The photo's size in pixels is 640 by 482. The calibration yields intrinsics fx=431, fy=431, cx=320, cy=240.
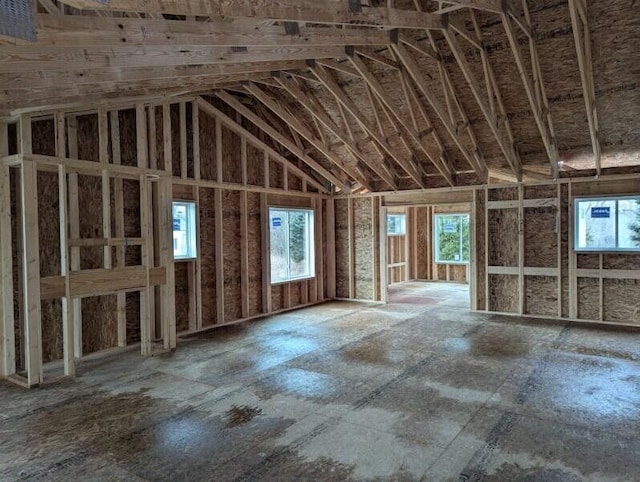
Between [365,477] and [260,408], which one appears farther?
[260,408]

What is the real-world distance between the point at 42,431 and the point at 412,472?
3.10 meters

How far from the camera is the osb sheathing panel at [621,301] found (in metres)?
7.25

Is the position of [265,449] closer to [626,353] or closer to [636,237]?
[626,353]

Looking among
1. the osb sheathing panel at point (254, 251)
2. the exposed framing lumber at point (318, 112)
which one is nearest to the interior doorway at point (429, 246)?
the exposed framing lumber at point (318, 112)

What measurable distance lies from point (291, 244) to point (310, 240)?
25.2 inches

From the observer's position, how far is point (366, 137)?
26.9 ft

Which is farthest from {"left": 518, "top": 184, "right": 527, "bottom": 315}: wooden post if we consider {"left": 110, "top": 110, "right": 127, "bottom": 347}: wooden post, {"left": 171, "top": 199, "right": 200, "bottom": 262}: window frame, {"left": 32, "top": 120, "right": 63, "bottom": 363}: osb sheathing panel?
{"left": 32, "top": 120, "right": 63, "bottom": 363}: osb sheathing panel

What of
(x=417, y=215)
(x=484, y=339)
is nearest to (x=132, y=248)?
(x=484, y=339)

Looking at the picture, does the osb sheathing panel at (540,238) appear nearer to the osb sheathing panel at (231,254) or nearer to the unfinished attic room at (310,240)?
the unfinished attic room at (310,240)

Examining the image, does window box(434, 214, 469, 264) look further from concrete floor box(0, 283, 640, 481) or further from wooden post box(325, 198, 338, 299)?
concrete floor box(0, 283, 640, 481)

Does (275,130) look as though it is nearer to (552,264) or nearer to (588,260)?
(552,264)

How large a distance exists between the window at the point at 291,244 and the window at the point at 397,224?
159 inches

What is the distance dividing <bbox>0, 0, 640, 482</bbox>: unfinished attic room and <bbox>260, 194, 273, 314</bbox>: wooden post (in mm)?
60

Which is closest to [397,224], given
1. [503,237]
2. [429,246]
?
[429,246]
